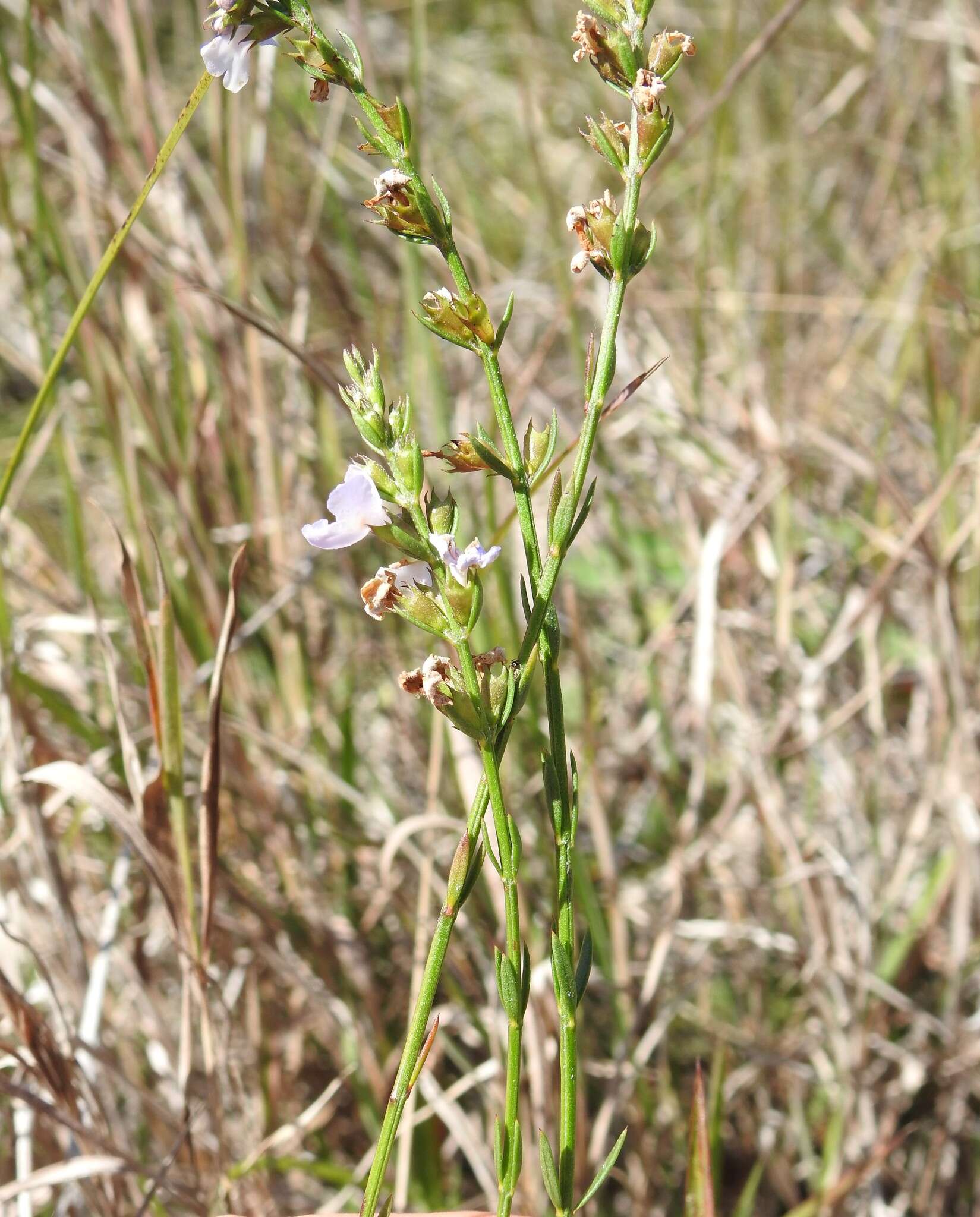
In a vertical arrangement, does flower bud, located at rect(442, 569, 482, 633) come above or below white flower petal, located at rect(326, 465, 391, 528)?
below

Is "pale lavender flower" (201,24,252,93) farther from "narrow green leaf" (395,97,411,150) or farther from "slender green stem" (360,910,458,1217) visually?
"slender green stem" (360,910,458,1217)

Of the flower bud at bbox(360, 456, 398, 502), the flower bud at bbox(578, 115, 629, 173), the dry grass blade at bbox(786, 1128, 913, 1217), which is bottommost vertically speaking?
the dry grass blade at bbox(786, 1128, 913, 1217)

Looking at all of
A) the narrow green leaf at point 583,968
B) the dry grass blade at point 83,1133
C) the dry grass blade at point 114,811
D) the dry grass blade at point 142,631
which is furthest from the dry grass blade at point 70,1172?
the narrow green leaf at point 583,968

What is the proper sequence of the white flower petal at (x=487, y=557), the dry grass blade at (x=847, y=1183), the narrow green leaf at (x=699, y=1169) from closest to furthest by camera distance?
the white flower petal at (x=487, y=557)
the narrow green leaf at (x=699, y=1169)
the dry grass blade at (x=847, y=1183)

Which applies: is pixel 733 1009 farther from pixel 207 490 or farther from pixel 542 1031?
pixel 207 490

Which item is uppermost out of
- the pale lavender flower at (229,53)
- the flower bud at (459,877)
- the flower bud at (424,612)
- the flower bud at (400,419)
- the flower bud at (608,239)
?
the pale lavender flower at (229,53)

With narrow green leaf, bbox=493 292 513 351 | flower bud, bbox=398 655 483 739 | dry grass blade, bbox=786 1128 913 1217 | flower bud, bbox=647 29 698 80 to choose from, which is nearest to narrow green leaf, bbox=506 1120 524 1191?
flower bud, bbox=398 655 483 739

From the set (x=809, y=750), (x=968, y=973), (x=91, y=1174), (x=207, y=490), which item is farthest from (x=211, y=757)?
(x=968, y=973)

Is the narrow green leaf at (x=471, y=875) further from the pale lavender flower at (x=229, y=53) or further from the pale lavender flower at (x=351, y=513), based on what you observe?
the pale lavender flower at (x=229, y=53)
